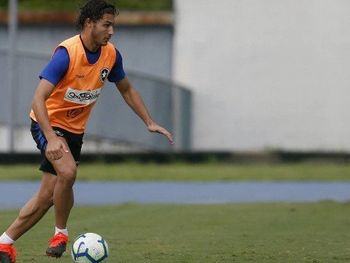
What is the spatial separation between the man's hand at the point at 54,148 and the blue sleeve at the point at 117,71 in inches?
46.0

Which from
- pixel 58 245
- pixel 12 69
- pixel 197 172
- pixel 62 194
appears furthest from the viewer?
pixel 12 69

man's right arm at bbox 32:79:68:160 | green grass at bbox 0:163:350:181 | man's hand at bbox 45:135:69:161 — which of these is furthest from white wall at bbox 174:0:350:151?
man's hand at bbox 45:135:69:161

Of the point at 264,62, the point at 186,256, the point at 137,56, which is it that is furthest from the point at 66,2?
the point at 186,256

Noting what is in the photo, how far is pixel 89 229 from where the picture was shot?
562 inches

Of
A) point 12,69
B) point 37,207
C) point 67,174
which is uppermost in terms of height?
point 12,69

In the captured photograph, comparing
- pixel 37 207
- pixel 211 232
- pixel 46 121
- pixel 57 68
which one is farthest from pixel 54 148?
pixel 211 232

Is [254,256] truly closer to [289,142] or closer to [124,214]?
[124,214]

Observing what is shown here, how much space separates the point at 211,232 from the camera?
1392 cm

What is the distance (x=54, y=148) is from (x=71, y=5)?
77.3 feet

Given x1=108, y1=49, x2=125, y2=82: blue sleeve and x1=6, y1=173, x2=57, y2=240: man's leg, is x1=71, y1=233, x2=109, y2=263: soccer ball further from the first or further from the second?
x1=108, y1=49, x2=125, y2=82: blue sleeve

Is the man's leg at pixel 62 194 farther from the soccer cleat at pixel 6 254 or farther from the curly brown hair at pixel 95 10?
the curly brown hair at pixel 95 10

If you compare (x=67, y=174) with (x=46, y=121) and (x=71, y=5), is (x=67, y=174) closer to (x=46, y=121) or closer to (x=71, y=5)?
(x=46, y=121)

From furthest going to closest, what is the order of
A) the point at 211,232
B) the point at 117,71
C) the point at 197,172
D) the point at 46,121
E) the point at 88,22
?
the point at 197,172
the point at 211,232
the point at 117,71
the point at 88,22
the point at 46,121

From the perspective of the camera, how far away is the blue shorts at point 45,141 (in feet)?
34.5
